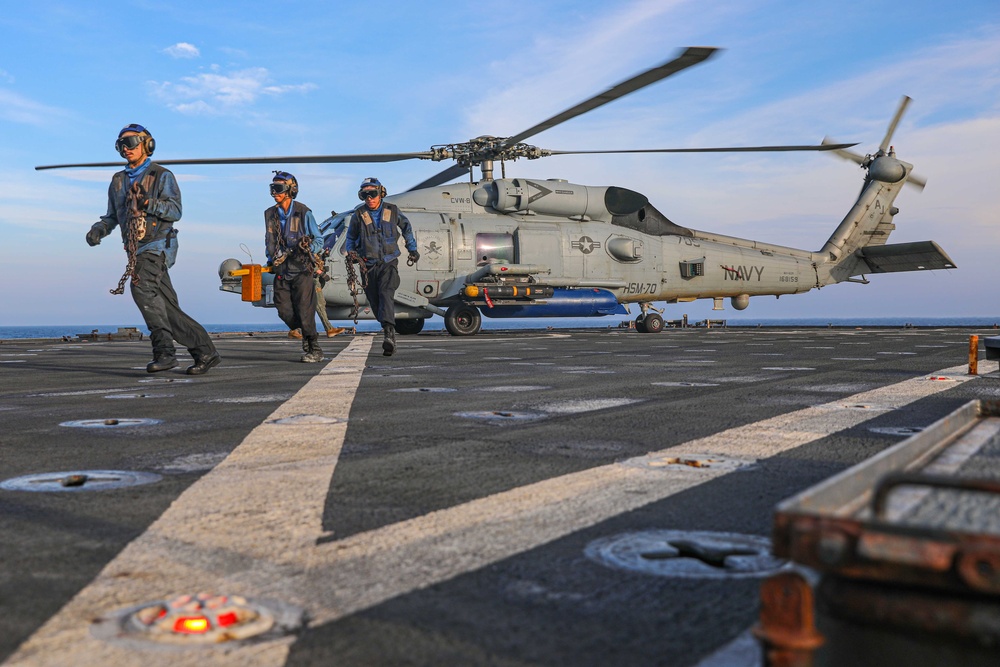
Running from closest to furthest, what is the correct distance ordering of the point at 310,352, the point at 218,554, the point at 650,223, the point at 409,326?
1. the point at 218,554
2. the point at 310,352
3. the point at 409,326
4. the point at 650,223

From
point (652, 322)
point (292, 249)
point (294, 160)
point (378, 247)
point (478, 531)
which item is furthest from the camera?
point (652, 322)

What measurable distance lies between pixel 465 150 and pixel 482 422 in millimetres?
15917

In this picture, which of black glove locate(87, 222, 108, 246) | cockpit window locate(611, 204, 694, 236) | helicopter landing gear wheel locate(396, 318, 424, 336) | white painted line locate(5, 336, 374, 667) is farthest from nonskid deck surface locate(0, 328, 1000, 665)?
cockpit window locate(611, 204, 694, 236)

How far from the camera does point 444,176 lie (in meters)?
20.9

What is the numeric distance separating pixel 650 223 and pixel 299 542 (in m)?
21.1

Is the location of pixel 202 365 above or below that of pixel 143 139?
below

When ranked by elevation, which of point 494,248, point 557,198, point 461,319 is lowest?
point 461,319

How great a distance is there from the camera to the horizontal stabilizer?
25547 millimetres

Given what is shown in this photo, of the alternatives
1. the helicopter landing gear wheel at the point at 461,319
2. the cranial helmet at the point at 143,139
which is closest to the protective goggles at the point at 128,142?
the cranial helmet at the point at 143,139

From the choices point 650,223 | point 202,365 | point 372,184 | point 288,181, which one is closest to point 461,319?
point 650,223

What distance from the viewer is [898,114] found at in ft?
90.0

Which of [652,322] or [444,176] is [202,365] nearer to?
[444,176]

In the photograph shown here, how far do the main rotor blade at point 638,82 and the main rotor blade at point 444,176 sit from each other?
5494mm

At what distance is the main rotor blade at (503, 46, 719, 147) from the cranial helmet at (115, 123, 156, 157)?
20.1 ft
